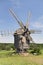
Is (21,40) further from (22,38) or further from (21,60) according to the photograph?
(21,60)

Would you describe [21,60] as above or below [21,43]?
below

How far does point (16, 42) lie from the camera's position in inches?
2185

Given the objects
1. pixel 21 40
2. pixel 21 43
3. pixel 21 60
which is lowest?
pixel 21 60

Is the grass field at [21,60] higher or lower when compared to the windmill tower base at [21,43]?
lower

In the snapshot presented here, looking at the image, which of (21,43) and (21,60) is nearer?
(21,60)

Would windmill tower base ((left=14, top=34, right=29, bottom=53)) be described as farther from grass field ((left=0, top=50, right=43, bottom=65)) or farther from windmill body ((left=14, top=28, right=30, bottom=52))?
grass field ((left=0, top=50, right=43, bottom=65))

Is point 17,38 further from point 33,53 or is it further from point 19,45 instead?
point 33,53

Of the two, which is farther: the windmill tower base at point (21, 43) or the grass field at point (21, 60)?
the windmill tower base at point (21, 43)

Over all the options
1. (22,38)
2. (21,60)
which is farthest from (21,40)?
(21,60)

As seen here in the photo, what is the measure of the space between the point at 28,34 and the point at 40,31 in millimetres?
4434

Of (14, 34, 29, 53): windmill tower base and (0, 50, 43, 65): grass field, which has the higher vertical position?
(14, 34, 29, 53): windmill tower base

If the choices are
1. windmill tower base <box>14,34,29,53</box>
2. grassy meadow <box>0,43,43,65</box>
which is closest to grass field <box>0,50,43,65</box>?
grassy meadow <box>0,43,43,65</box>

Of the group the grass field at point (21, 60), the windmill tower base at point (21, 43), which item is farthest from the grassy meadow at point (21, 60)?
the windmill tower base at point (21, 43)

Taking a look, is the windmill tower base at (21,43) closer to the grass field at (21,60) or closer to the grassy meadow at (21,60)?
the grassy meadow at (21,60)
